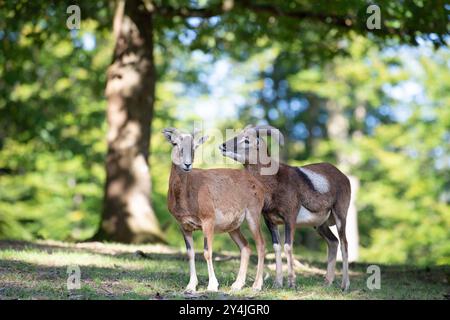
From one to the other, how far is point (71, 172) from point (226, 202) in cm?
2153

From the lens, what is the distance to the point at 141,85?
674 inches

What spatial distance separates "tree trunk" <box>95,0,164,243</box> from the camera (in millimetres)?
16719

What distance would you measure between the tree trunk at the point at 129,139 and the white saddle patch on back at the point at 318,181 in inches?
234

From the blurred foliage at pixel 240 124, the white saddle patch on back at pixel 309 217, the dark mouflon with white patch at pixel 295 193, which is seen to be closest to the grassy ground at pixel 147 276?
the dark mouflon with white patch at pixel 295 193

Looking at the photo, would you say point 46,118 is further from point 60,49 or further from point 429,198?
point 429,198

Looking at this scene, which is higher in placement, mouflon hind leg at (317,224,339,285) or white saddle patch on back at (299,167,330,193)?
white saddle patch on back at (299,167,330,193)

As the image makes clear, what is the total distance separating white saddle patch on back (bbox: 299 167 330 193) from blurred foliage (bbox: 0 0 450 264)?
998cm

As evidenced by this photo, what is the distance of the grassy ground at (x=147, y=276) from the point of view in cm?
928

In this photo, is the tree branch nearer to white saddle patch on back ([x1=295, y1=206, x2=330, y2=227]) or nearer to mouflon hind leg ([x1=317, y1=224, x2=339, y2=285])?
mouflon hind leg ([x1=317, y1=224, x2=339, y2=285])

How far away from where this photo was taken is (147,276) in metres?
11.0
